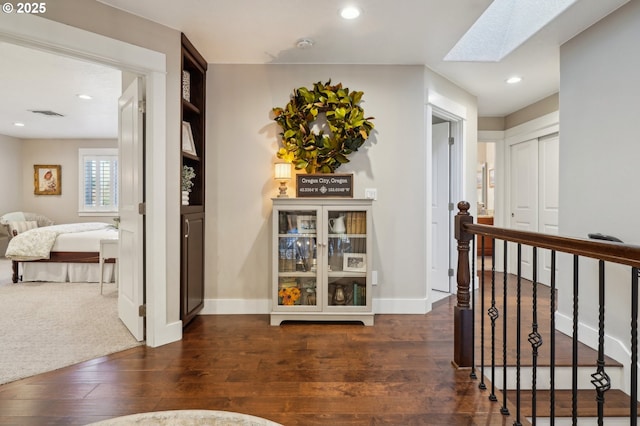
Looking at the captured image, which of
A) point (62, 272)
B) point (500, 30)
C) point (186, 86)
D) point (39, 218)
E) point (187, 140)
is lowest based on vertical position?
point (62, 272)

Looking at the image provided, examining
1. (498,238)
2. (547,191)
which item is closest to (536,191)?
(547,191)

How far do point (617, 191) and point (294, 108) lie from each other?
2.63 meters

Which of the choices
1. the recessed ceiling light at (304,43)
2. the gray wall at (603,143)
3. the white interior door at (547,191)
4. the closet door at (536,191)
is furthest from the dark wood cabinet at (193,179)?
the white interior door at (547,191)

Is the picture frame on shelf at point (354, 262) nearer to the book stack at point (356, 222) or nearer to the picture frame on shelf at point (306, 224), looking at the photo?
the book stack at point (356, 222)

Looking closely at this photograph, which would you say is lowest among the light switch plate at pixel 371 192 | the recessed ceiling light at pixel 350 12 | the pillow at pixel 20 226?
the pillow at pixel 20 226

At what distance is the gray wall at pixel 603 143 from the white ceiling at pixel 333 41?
0.64 feet

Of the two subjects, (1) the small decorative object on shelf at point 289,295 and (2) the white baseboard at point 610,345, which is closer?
(2) the white baseboard at point 610,345

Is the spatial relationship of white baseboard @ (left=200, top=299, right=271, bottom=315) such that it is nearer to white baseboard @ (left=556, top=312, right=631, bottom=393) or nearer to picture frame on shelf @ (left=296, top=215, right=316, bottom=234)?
picture frame on shelf @ (left=296, top=215, right=316, bottom=234)

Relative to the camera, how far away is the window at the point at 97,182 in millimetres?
7262

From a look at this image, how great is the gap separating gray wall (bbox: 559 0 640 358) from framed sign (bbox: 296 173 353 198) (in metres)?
1.85

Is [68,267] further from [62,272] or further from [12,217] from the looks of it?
[12,217]

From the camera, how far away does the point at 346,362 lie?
7.72 feet

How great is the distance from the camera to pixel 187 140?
303 centimetres

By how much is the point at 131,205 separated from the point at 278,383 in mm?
1775
